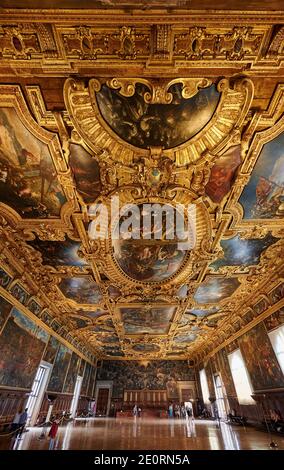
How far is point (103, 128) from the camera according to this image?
4.73 meters

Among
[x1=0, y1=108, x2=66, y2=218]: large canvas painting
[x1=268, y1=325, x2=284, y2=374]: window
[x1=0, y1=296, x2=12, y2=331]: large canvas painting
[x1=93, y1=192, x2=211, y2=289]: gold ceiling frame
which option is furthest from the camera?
[x1=268, y1=325, x2=284, y2=374]: window

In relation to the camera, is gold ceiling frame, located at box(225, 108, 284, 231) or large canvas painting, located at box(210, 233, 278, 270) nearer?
gold ceiling frame, located at box(225, 108, 284, 231)

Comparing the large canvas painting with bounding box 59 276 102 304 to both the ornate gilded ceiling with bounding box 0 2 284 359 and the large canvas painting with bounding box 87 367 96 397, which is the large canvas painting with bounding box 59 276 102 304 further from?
the large canvas painting with bounding box 87 367 96 397

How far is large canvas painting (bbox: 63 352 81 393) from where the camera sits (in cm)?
1757

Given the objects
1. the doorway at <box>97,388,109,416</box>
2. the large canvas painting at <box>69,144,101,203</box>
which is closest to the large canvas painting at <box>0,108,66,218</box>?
the large canvas painting at <box>69,144,101,203</box>

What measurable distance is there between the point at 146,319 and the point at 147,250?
788cm

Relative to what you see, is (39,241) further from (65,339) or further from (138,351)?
(138,351)

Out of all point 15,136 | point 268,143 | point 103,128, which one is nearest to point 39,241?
point 15,136

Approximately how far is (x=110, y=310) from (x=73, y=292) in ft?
9.28

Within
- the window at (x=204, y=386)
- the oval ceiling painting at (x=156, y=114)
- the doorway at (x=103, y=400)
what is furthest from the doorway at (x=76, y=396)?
the oval ceiling painting at (x=156, y=114)

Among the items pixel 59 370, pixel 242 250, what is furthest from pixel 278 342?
pixel 59 370

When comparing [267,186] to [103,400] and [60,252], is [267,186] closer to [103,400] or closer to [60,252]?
[60,252]

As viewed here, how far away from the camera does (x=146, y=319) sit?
14680mm

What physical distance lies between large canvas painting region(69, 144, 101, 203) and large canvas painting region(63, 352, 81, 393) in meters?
16.6
